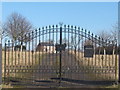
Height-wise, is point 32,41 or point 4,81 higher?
point 32,41

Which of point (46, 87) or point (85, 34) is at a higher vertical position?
point (85, 34)

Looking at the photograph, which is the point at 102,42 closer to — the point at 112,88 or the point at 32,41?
the point at 112,88

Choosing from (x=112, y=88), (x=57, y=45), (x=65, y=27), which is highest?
(x=65, y=27)

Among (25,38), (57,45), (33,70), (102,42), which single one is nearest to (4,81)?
(33,70)

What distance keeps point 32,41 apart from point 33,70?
4.78ft

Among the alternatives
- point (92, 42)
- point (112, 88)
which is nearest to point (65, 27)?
point (92, 42)

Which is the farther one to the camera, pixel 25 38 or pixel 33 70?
pixel 33 70

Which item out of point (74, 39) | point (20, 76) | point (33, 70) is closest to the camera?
point (74, 39)

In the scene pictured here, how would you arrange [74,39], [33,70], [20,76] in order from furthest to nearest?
1. [20,76]
2. [33,70]
3. [74,39]

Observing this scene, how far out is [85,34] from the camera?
10430 mm

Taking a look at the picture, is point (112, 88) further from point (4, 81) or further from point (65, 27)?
point (4, 81)

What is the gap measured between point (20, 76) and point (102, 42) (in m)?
4.52

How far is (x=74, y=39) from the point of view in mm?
10117

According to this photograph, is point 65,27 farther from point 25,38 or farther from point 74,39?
point 25,38
